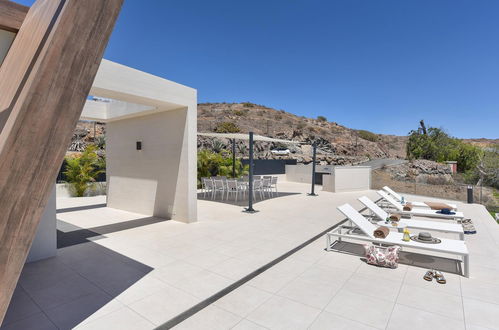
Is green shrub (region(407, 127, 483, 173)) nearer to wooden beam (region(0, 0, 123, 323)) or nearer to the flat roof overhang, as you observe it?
the flat roof overhang

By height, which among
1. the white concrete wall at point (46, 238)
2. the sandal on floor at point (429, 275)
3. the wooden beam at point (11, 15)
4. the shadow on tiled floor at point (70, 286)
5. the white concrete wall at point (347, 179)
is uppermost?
the wooden beam at point (11, 15)

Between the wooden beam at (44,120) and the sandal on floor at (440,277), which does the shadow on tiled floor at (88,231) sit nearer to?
the wooden beam at (44,120)

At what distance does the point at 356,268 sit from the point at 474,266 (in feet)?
7.19

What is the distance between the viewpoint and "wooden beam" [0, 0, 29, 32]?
2.83 meters

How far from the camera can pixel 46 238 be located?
455 centimetres

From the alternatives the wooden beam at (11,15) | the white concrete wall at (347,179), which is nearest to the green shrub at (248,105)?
the white concrete wall at (347,179)

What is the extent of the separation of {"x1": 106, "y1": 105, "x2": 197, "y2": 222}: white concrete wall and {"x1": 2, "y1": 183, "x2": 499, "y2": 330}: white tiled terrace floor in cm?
139

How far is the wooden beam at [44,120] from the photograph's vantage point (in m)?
1.59

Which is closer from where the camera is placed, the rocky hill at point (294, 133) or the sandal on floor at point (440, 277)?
the sandal on floor at point (440, 277)

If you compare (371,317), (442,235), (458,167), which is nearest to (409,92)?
(458,167)

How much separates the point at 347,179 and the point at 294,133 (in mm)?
23346

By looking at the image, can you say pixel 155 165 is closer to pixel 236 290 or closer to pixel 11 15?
pixel 11 15

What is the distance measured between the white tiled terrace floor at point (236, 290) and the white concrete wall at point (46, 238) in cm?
21

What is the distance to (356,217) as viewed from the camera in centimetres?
573
